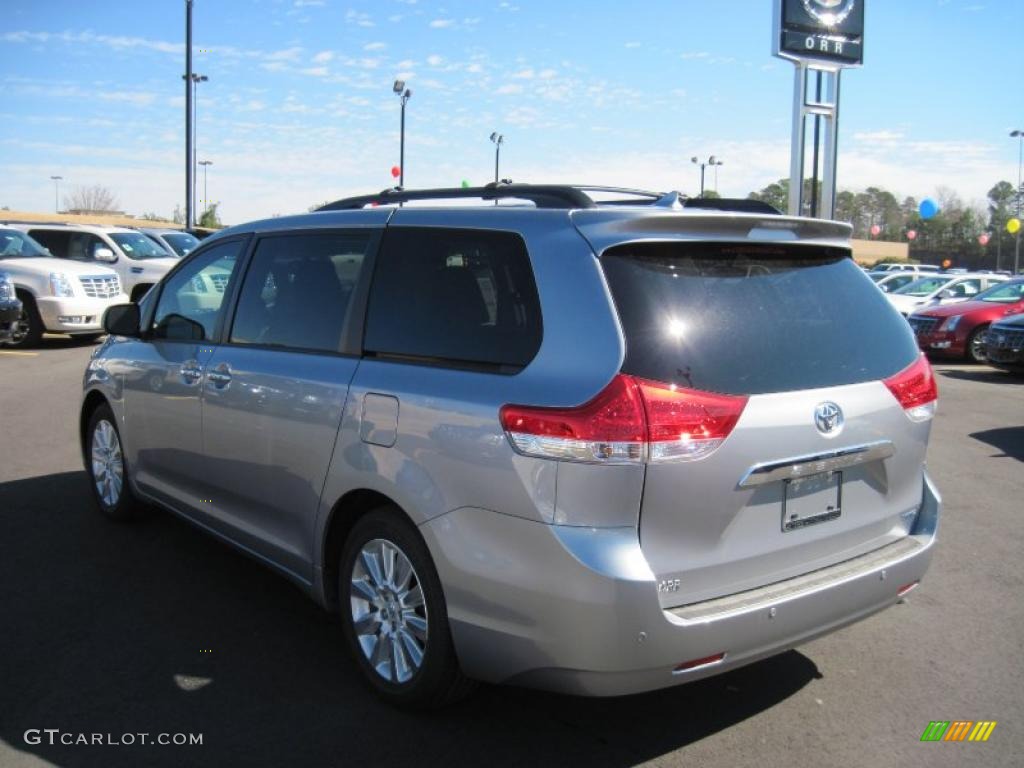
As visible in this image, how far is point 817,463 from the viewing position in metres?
3.09

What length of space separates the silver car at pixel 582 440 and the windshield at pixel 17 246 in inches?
539

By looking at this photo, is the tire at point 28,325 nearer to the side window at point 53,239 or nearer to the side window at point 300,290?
the side window at point 53,239

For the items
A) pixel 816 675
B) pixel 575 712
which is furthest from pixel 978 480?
pixel 575 712

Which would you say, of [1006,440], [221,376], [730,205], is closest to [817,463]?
[730,205]

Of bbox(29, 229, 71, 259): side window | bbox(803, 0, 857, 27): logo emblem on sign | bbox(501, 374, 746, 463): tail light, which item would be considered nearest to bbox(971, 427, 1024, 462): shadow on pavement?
bbox(501, 374, 746, 463): tail light

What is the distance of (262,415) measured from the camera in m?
4.07

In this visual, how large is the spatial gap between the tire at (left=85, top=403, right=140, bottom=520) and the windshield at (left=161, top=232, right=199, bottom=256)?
695 inches

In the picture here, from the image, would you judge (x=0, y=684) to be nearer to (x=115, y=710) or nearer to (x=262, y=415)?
(x=115, y=710)

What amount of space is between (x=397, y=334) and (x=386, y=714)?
1.47m

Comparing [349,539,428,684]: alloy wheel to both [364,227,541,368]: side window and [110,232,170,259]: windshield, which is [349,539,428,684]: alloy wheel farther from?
[110,232,170,259]: windshield

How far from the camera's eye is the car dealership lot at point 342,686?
3229 millimetres

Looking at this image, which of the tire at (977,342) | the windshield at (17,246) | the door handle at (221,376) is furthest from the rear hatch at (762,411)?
the windshield at (17,246)

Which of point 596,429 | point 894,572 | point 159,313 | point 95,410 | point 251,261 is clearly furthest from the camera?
point 95,410

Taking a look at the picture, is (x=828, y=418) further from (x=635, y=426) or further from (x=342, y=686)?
(x=342, y=686)
